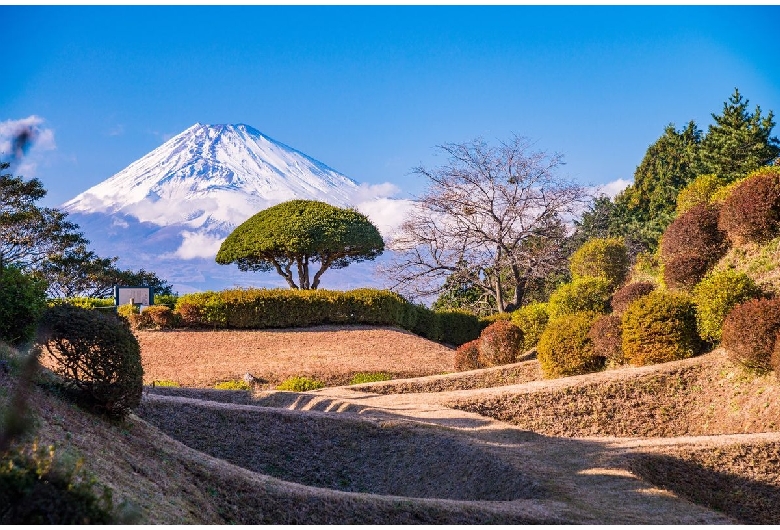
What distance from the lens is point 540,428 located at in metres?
9.99

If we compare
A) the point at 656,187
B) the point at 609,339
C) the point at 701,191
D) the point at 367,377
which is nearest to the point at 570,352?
the point at 609,339

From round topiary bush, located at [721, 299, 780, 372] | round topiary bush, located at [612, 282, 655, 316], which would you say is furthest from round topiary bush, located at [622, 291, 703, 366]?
round topiary bush, located at [612, 282, 655, 316]

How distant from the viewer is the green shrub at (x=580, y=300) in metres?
14.8

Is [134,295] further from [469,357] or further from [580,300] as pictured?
[580,300]

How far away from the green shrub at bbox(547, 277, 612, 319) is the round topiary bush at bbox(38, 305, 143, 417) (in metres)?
10.2

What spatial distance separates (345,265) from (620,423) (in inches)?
729

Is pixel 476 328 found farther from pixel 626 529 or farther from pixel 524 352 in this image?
pixel 626 529

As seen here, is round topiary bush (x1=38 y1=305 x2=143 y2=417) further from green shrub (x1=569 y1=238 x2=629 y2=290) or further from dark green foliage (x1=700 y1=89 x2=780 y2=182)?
dark green foliage (x1=700 y1=89 x2=780 y2=182)

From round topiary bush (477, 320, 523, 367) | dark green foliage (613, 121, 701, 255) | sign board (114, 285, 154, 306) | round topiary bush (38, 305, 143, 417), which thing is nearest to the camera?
round topiary bush (38, 305, 143, 417)

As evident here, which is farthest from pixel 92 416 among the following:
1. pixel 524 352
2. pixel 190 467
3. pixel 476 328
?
pixel 476 328

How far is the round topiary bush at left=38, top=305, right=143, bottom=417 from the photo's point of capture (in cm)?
598

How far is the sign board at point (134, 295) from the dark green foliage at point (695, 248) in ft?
46.3

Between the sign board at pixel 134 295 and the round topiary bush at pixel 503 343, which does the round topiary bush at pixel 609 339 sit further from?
the sign board at pixel 134 295

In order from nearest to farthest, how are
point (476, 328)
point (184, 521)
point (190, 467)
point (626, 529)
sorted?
point (184, 521)
point (626, 529)
point (190, 467)
point (476, 328)
